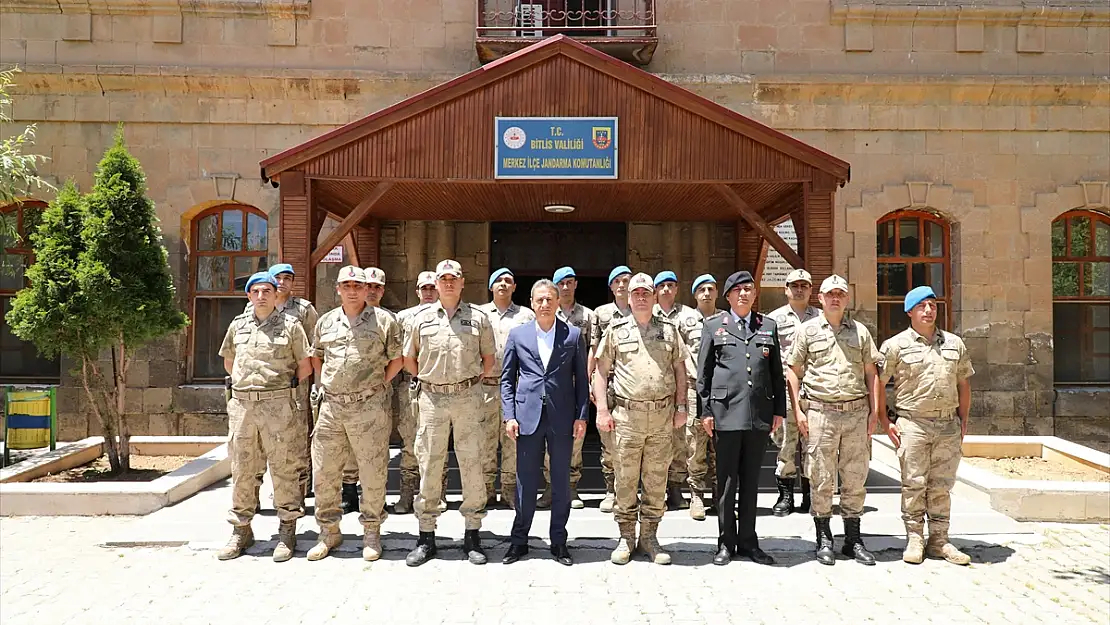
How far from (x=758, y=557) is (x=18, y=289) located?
10692 millimetres

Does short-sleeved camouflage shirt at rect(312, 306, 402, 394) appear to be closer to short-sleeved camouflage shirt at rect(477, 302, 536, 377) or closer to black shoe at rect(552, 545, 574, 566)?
short-sleeved camouflage shirt at rect(477, 302, 536, 377)

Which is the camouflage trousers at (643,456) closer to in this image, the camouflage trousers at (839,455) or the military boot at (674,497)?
the camouflage trousers at (839,455)

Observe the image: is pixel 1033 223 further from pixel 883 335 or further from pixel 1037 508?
pixel 1037 508


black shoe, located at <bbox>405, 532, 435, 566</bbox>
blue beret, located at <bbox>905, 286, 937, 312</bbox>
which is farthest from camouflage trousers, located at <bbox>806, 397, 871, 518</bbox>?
black shoe, located at <bbox>405, 532, 435, 566</bbox>

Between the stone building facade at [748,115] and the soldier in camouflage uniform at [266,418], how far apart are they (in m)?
4.78

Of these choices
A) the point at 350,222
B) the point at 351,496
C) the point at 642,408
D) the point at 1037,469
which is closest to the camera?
the point at 642,408

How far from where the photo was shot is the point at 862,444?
5.31 m

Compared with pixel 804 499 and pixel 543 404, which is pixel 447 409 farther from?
pixel 804 499

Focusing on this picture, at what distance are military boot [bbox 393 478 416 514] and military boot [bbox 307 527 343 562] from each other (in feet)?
2.93

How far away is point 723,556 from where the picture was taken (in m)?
5.23

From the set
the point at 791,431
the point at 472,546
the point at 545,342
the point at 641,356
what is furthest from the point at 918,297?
the point at 472,546

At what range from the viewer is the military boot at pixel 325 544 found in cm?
532

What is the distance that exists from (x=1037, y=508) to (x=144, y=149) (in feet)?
37.7

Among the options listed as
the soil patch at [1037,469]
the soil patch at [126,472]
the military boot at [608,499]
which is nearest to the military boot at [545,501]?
the military boot at [608,499]
